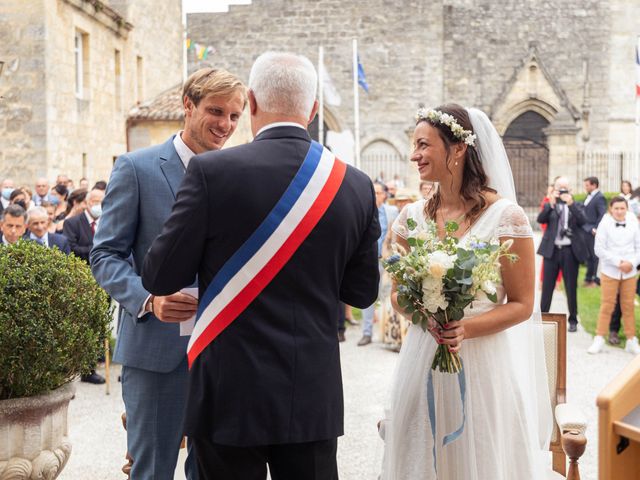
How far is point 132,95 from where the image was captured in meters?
22.4

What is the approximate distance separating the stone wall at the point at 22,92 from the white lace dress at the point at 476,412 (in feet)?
47.4

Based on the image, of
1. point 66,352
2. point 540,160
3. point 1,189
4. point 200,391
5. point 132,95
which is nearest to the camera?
point 200,391

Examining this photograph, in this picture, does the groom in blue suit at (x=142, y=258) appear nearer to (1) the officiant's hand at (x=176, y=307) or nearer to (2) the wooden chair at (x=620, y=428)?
(1) the officiant's hand at (x=176, y=307)

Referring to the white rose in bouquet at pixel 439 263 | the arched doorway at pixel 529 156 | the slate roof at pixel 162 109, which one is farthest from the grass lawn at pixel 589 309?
the arched doorway at pixel 529 156

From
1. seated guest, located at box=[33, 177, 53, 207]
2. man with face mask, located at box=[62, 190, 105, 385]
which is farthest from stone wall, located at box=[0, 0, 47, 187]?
man with face mask, located at box=[62, 190, 105, 385]

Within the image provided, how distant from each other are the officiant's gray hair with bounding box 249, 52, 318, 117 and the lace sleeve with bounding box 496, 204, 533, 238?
4.17 ft

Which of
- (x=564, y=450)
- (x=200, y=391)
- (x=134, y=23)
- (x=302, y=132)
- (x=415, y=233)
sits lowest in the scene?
(x=564, y=450)

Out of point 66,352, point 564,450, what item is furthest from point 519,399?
point 66,352

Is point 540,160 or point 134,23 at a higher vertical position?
point 134,23

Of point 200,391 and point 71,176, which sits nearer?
point 200,391

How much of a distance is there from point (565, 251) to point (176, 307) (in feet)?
33.1

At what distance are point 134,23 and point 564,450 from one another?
67.3 ft

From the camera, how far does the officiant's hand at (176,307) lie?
3.27 m

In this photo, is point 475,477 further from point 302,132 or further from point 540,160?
point 540,160
